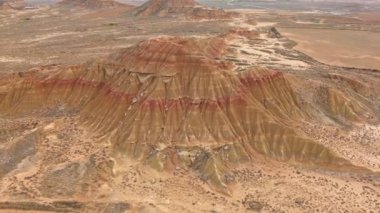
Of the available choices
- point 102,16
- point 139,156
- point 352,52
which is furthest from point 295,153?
point 102,16

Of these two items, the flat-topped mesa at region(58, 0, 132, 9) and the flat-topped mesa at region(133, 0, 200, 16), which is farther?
the flat-topped mesa at region(58, 0, 132, 9)

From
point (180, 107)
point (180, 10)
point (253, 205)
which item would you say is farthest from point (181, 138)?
point (180, 10)

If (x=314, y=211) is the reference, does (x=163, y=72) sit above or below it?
above

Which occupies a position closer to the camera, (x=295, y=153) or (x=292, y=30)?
(x=295, y=153)

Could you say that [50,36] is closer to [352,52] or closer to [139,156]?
[352,52]

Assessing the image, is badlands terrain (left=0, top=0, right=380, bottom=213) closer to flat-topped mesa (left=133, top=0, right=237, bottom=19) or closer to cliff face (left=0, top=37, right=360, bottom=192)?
cliff face (left=0, top=37, right=360, bottom=192)

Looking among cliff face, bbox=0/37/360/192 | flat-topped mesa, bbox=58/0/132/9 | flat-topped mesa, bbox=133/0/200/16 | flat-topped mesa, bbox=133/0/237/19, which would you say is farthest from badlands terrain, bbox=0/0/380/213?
flat-topped mesa, bbox=58/0/132/9

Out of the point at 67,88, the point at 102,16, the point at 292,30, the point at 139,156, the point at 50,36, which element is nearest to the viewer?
the point at 139,156
